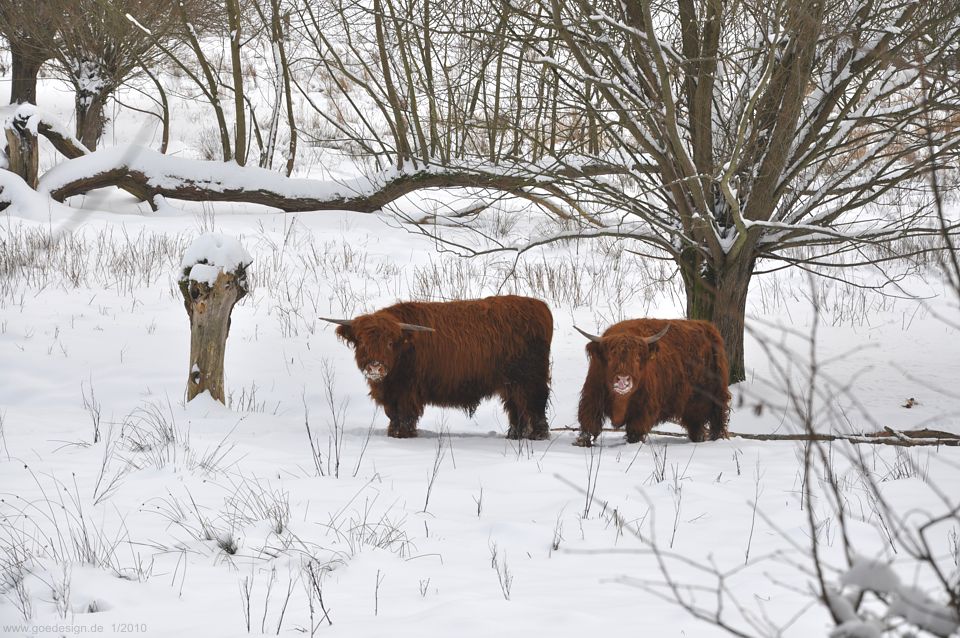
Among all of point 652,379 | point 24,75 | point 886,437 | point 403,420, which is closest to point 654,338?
point 652,379

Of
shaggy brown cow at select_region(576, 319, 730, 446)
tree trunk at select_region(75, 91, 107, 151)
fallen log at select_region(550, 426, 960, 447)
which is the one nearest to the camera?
fallen log at select_region(550, 426, 960, 447)

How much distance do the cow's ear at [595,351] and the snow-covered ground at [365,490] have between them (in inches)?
25.2

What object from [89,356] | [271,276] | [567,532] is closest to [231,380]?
[89,356]

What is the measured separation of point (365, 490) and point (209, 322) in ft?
7.60

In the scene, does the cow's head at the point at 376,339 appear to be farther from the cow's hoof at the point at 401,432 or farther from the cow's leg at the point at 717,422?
the cow's leg at the point at 717,422

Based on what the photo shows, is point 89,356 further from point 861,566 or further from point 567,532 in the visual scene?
point 861,566

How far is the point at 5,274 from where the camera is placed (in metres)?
9.27

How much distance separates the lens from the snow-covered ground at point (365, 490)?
2902 mm

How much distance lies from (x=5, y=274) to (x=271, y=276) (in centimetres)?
278

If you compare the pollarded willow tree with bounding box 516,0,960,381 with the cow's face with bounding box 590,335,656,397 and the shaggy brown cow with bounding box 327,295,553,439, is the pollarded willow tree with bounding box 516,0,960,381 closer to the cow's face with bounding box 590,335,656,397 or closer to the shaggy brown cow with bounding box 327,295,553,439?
the cow's face with bounding box 590,335,656,397

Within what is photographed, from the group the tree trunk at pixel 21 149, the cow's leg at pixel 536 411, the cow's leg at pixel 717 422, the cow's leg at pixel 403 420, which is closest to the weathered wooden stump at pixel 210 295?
the cow's leg at pixel 403 420

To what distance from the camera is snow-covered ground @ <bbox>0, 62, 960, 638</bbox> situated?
9.52ft

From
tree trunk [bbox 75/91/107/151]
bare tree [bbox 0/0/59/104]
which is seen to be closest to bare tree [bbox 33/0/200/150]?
tree trunk [bbox 75/91/107/151]

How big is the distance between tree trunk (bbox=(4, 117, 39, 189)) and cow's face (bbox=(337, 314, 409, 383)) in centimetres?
971
